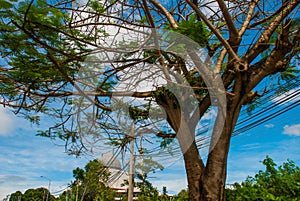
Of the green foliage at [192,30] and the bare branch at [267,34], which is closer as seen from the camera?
the green foliage at [192,30]

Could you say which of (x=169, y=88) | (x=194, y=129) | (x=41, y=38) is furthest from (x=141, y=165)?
(x=41, y=38)

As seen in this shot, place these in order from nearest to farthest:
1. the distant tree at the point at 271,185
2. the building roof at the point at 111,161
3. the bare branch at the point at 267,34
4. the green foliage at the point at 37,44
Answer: the green foliage at the point at 37,44, the bare branch at the point at 267,34, the building roof at the point at 111,161, the distant tree at the point at 271,185

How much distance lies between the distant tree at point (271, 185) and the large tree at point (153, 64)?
65cm

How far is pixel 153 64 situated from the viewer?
181 centimetres

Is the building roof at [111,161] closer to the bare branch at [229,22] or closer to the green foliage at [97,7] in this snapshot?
the green foliage at [97,7]

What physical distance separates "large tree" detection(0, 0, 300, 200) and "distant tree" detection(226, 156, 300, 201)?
65 cm

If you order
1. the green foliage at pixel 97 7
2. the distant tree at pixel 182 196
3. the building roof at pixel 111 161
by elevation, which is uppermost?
the green foliage at pixel 97 7

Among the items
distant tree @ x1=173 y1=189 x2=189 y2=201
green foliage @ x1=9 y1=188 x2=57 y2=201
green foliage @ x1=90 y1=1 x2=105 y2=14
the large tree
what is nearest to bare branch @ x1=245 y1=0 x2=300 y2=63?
the large tree

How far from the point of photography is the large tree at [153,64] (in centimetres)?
179

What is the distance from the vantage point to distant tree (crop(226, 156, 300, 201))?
8.39 feet

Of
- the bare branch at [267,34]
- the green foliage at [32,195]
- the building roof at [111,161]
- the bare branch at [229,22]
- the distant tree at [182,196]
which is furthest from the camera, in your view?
the green foliage at [32,195]

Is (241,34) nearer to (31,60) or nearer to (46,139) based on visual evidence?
(31,60)

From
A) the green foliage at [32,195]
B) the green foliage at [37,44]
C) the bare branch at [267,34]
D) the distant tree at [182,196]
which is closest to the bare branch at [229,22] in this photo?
the bare branch at [267,34]

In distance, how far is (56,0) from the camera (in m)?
2.20
